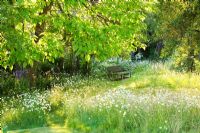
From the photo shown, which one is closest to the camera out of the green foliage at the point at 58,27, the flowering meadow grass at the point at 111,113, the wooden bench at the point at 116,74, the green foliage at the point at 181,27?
the flowering meadow grass at the point at 111,113

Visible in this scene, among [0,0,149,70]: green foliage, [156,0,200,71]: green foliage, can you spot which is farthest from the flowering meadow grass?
[156,0,200,71]: green foliage

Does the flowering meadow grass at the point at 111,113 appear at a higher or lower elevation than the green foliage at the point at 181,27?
lower

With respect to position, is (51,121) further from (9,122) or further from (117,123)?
(117,123)

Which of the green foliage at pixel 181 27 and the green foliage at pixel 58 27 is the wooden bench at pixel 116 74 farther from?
the green foliage at pixel 58 27

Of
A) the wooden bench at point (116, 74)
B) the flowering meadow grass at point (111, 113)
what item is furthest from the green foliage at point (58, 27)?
the wooden bench at point (116, 74)

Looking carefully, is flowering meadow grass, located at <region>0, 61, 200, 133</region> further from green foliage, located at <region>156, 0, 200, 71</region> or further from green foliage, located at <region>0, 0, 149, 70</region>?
green foliage, located at <region>156, 0, 200, 71</region>

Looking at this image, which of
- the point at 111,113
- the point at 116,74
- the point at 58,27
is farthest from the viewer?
the point at 116,74

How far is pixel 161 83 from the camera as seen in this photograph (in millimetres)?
18703

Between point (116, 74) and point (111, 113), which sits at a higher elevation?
point (111, 113)

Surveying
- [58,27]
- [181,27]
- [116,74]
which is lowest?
[116,74]

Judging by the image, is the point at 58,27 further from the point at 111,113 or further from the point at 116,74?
the point at 116,74

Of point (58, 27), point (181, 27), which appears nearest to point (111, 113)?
point (58, 27)

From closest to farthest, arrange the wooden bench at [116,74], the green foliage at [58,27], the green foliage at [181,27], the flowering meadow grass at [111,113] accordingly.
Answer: the flowering meadow grass at [111,113], the green foliage at [58,27], the green foliage at [181,27], the wooden bench at [116,74]

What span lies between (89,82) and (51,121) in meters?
7.48
